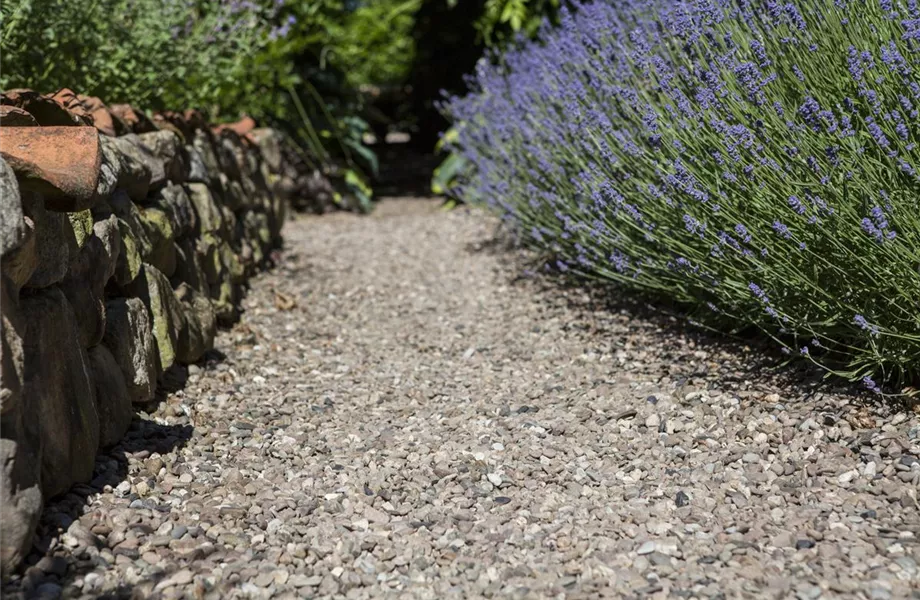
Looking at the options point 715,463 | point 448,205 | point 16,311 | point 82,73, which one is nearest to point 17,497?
point 16,311

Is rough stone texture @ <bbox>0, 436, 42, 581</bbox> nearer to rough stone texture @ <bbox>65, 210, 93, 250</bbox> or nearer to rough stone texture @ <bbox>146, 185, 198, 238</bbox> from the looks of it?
rough stone texture @ <bbox>65, 210, 93, 250</bbox>

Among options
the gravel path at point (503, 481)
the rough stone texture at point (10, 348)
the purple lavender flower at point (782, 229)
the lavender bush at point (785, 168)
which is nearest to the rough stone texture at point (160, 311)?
the gravel path at point (503, 481)

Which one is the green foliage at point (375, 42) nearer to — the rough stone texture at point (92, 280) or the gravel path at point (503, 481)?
the gravel path at point (503, 481)

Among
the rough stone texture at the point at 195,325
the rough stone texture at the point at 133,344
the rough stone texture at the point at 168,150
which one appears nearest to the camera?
the rough stone texture at the point at 133,344

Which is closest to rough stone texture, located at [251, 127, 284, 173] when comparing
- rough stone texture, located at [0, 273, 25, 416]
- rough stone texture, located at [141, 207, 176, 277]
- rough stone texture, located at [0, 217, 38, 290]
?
rough stone texture, located at [141, 207, 176, 277]

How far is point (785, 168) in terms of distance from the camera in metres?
3.08

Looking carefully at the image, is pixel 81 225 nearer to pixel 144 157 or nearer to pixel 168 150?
pixel 144 157

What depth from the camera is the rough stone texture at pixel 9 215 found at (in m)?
2.13

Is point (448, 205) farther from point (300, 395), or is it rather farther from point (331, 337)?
point (300, 395)

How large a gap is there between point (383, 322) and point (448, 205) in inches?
137

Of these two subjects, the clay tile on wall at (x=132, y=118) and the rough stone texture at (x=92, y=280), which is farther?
the clay tile on wall at (x=132, y=118)

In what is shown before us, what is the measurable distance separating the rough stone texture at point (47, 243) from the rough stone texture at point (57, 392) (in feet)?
0.15

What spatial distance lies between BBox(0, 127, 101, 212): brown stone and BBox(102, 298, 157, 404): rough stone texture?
63 cm

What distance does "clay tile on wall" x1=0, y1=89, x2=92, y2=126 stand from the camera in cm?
294
